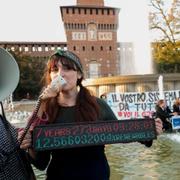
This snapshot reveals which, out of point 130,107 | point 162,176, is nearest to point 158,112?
point 130,107

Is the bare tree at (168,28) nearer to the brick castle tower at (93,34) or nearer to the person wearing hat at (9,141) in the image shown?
the person wearing hat at (9,141)

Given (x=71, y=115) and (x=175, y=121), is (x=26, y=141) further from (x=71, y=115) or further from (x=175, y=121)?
(x=175, y=121)

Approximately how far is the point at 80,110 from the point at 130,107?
12.3 metres

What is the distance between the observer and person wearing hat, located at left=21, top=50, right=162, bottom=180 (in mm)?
2119

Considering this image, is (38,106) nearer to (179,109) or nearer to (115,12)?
(179,109)

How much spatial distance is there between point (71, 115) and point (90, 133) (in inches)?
8.6

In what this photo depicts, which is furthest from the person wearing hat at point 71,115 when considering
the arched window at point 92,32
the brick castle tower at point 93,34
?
the arched window at point 92,32

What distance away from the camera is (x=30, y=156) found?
2072 millimetres

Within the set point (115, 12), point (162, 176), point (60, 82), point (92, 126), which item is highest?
point (115, 12)

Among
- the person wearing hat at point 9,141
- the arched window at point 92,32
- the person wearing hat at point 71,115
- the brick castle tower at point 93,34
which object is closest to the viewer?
the person wearing hat at point 9,141

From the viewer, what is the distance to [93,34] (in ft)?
255

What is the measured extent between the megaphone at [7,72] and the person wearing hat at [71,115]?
0.55 feet

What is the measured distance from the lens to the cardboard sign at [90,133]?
6.44ft

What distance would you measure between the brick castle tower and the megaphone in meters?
72.3
